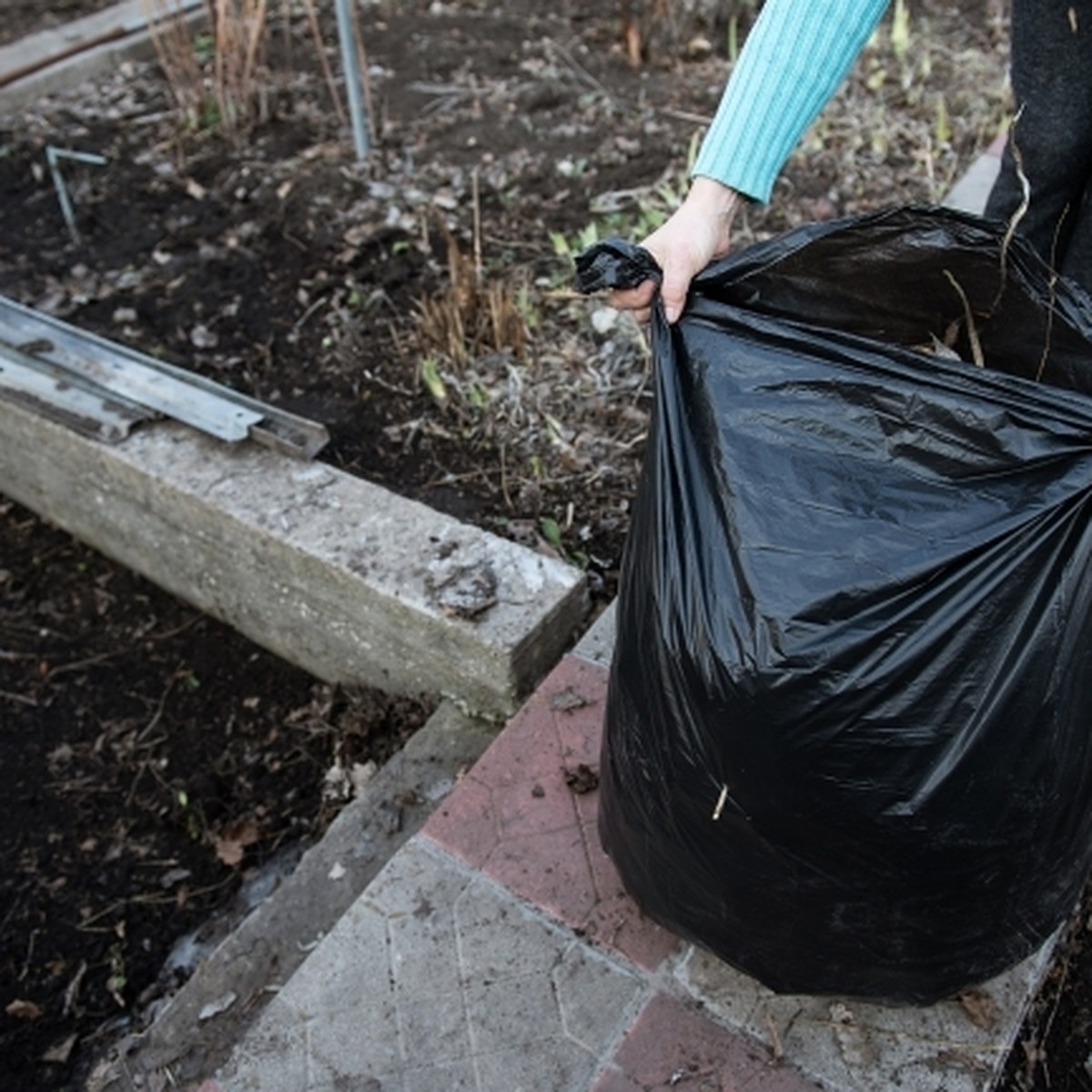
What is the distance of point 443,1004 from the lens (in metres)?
1.60

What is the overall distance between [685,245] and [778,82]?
25 cm

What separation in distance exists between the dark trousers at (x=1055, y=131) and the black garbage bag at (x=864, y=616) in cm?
69

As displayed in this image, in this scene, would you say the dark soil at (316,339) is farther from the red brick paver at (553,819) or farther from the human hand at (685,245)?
the human hand at (685,245)

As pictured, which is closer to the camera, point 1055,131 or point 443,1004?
point 443,1004

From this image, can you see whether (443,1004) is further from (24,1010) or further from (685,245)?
(685,245)

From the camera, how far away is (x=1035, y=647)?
3.79 ft

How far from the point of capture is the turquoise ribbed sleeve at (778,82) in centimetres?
139

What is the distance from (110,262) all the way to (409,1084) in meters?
2.78

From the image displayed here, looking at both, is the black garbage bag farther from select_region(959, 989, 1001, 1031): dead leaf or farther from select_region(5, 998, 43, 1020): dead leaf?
select_region(5, 998, 43, 1020): dead leaf

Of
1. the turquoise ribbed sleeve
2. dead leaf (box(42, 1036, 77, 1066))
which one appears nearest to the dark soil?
dead leaf (box(42, 1036, 77, 1066))

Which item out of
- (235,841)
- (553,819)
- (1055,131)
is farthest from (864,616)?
(235,841)

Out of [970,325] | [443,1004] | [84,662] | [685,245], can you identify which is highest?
[685,245]

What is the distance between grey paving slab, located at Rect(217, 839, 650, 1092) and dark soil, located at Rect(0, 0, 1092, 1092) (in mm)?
612

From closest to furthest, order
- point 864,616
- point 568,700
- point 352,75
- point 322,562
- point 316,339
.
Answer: point 864,616, point 568,700, point 322,562, point 316,339, point 352,75
